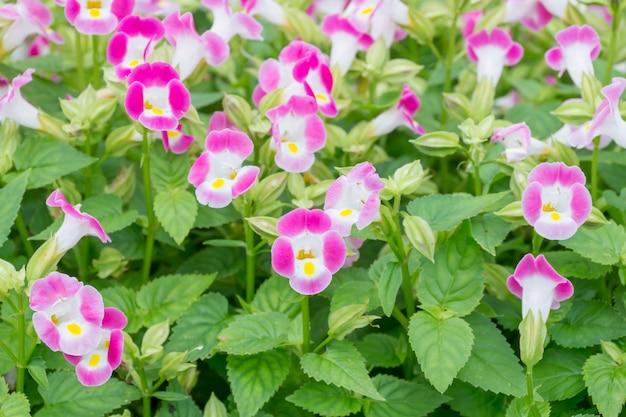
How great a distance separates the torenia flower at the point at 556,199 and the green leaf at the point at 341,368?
0.34m

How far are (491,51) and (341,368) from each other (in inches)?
33.5

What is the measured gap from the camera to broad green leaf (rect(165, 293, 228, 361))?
149cm

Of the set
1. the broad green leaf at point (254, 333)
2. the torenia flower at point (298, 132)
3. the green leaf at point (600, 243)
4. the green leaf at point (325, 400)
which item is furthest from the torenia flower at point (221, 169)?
the green leaf at point (600, 243)

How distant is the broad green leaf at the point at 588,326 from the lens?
4.78ft

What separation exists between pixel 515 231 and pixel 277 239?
803 millimetres

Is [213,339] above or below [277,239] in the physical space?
below

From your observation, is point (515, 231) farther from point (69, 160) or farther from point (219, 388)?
point (69, 160)

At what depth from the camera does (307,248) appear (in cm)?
132

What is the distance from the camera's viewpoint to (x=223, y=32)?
1.77 metres

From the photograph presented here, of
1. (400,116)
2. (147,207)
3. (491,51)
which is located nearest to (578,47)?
(491,51)

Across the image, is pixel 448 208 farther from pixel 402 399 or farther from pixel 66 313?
pixel 66 313

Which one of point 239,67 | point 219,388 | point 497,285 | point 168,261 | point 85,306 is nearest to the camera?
point 85,306

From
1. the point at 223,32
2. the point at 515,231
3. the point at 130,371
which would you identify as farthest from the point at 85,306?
the point at 515,231

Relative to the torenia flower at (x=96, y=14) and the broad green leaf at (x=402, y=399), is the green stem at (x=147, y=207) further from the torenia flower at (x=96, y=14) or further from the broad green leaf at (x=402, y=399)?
the broad green leaf at (x=402, y=399)
